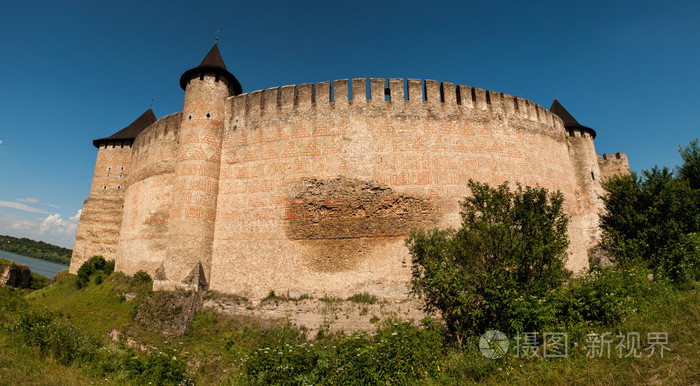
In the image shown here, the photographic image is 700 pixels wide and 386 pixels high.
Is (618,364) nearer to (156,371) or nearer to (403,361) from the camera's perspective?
(403,361)

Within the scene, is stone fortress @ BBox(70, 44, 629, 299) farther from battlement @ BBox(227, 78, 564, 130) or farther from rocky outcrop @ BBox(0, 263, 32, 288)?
rocky outcrop @ BBox(0, 263, 32, 288)

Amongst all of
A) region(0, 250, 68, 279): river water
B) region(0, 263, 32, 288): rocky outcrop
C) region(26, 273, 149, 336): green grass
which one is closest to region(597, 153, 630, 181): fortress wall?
region(26, 273, 149, 336): green grass

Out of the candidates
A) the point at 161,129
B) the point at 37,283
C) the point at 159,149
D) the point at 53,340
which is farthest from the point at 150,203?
the point at 37,283

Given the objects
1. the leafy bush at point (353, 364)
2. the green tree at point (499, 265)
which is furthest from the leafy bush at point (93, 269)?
the green tree at point (499, 265)

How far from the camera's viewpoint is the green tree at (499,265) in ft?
21.1

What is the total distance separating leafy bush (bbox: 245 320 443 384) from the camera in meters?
5.49

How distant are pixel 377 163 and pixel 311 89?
3790mm

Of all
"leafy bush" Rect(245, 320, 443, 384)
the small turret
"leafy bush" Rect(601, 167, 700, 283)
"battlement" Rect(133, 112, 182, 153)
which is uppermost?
"battlement" Rect(133, 112, 182, 153)

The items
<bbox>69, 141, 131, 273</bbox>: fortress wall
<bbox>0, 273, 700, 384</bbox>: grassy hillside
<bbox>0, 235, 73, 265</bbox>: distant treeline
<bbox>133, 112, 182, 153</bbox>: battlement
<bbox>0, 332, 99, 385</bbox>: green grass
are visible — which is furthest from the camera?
<bbox>0, 235, 73, 265</bbox>: distant treeline

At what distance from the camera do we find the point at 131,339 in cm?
1059

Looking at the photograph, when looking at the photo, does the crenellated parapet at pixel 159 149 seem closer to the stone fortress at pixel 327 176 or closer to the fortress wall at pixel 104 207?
the stone fortress at pixel 327 176

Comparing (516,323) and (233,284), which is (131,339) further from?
(516,323)

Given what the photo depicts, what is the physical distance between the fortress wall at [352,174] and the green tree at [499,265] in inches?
173

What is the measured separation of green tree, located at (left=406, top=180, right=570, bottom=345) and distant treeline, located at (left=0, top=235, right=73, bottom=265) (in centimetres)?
8919
